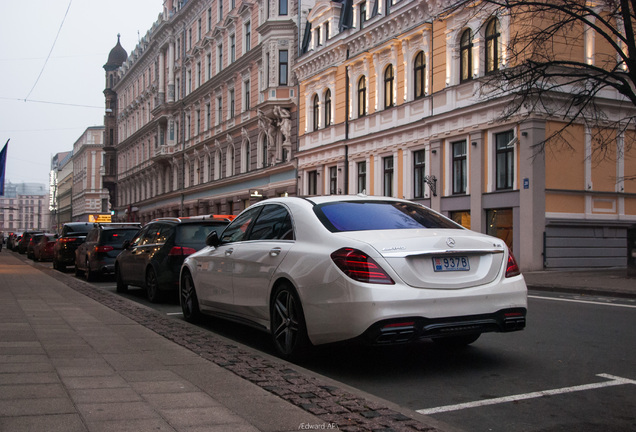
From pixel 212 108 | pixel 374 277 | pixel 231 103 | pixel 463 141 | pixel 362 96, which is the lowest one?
pixel 374 277

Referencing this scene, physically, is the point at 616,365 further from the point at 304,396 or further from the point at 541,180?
the point at 541,180

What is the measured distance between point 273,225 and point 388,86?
24061mm

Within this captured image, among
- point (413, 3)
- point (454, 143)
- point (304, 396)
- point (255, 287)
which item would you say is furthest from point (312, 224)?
point (413, 3)

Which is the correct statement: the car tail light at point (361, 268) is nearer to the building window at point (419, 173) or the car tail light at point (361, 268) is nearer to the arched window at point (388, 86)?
the building window at point (419, 173)

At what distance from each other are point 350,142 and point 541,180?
12.3 m

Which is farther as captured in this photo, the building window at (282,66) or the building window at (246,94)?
the building window at (246,94)

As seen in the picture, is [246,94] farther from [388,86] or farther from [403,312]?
[403,312]

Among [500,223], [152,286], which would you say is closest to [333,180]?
[500,223]

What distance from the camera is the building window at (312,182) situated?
36594 mm

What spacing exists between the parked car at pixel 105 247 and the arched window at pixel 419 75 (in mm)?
13614

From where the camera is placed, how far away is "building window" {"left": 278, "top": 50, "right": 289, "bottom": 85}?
39.7 meters

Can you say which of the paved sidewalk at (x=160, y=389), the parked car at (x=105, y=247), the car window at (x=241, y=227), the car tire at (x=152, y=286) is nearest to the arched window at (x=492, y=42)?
the parked car at (x=105, y=247)

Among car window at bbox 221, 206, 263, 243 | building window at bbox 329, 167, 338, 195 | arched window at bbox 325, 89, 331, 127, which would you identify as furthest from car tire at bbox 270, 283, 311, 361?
arched window at bbox 325, 89, 331, 127

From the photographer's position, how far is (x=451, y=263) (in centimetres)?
596
